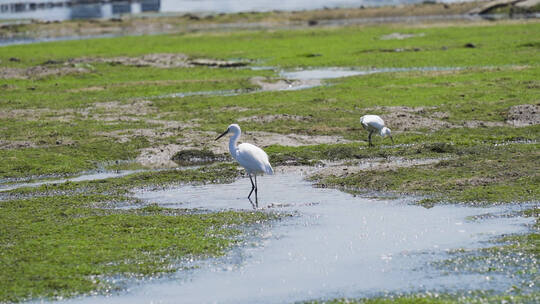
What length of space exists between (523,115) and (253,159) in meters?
10.7

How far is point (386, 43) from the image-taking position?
50625mm

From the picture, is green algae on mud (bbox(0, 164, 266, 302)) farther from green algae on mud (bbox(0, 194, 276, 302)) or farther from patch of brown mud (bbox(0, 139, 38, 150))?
patch of brown mud (bbox(0, 139, 38, 150))

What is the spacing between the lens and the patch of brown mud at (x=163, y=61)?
43.6 metres

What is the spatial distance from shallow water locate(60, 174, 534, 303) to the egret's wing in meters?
0.63

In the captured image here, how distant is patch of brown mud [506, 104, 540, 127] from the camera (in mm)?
23547

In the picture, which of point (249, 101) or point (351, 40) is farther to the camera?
point (351, 40)

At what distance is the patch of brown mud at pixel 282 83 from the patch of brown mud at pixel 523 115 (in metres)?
11.4

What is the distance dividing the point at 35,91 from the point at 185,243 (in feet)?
79.8

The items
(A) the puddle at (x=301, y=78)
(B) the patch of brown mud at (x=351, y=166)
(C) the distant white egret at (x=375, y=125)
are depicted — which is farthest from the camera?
(A) the puddle at (x=301, y=78)

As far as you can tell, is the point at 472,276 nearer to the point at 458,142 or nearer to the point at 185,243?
the point at 185,243

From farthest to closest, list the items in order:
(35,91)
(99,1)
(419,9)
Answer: (99,1), (419,9), (35,91)

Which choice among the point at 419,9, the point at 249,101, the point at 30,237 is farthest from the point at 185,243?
the point at 419,9

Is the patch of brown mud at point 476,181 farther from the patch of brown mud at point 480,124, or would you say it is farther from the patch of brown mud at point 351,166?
the patch of brown mud at point 480,124

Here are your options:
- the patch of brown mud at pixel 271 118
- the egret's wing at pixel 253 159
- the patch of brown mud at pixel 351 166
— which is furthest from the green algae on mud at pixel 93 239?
the patch of brown mud at pixel 271 118
